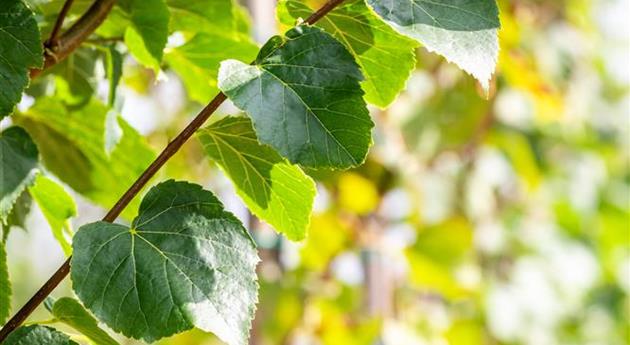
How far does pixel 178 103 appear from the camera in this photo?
2154mm

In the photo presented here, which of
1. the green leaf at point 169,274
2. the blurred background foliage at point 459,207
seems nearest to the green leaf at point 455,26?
the green leaf at point 169,274

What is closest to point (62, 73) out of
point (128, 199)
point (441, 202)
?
point (128, 199)

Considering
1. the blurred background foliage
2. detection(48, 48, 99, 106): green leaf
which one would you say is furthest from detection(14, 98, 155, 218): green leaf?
the blurred background foliage

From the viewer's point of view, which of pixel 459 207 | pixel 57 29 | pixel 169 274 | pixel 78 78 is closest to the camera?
pixel 169 274

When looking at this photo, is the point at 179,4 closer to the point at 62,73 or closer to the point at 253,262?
the point at 62,73

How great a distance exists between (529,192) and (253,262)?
1667 mm

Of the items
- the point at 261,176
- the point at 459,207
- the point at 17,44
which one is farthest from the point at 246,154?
the point at 459,207

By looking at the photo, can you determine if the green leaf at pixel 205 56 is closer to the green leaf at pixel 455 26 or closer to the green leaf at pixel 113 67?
the green leaf at pixel 113 67

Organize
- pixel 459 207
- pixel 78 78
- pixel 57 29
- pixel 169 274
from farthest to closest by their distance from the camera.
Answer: pixel 459 207 < pixel 78 78 < pixel 57 29 < pixel 169 274

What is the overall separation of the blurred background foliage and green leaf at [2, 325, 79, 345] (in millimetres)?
736

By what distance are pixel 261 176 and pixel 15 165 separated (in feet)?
0.44

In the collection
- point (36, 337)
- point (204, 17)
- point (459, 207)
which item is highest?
point (459, 207)

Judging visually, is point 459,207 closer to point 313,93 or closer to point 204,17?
point 204,17

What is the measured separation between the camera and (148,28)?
0.58 m
